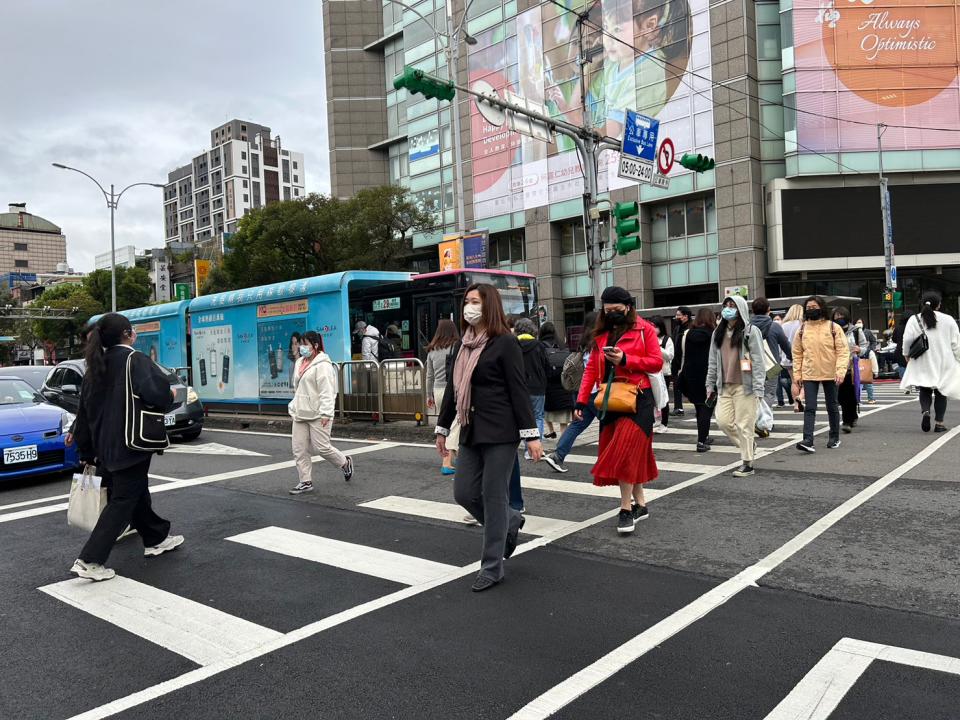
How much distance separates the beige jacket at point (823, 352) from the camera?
8.71 m

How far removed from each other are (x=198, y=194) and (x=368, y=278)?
14859 centimetres

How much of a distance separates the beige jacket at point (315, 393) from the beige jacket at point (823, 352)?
5548 mm

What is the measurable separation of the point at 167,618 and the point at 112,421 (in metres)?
1.53

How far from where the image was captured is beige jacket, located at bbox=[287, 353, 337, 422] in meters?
8.05

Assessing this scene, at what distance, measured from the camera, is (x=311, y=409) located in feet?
26.3

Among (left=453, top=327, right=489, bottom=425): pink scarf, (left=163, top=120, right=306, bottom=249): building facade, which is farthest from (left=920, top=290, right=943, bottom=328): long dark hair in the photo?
(left=163, top=120, right=306, bottom=249): building facade

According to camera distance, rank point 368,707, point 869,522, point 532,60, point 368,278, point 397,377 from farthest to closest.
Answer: point 532,60
point 368,278
point 397,377
point 869,522
point 368,707

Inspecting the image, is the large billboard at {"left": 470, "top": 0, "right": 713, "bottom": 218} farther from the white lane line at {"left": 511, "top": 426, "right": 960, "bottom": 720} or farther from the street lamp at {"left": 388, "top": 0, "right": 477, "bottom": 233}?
the white lane line at {"left": 511, "top": 426, "right": 960, "bottom": 720}

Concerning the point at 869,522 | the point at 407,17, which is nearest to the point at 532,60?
the point at 407,17

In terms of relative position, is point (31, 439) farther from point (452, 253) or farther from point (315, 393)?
point (452, 253)

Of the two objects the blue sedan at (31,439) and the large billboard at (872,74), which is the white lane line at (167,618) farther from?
the large billboard at (872,74)

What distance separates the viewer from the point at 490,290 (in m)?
4.72

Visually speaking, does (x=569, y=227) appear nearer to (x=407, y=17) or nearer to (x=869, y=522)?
(x=407, y=17)

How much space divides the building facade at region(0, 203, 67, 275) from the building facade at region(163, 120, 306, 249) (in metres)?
26.9
